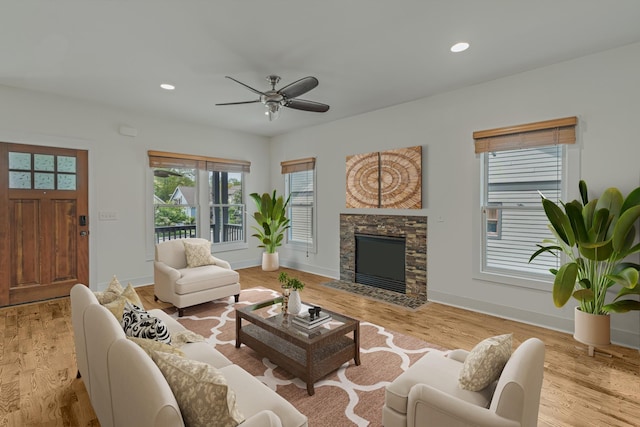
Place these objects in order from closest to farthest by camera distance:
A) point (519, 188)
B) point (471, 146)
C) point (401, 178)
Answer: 1. point (519, 188)
2. point (471, 146)
3. point (401, 178)

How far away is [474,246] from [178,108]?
483 cm

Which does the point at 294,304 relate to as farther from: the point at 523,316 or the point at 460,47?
the point at 460,47

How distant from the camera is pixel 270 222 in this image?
6449 millimetres

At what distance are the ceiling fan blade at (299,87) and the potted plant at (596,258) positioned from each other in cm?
249

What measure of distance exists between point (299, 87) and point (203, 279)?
2.64 m

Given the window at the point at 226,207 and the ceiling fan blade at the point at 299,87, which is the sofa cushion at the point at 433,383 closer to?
the ceiling fan blade at the point at 299,87

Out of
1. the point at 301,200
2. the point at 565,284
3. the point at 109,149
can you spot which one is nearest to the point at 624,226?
the point at 565,284

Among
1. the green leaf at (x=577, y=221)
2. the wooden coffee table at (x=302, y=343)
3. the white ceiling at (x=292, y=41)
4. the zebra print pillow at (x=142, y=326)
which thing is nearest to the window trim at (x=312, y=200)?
the white ceiling at (x=292, y=41)

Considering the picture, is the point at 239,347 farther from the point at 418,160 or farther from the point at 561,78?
the point at 561,78

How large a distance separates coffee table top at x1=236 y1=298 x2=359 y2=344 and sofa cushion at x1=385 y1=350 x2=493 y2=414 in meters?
0.75

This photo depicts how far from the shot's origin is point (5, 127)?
4098 millimetres

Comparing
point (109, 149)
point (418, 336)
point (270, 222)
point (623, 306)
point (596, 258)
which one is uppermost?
point (109, 149)

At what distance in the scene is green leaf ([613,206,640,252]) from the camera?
2.55 metres

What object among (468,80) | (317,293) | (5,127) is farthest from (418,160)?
(5,127)
